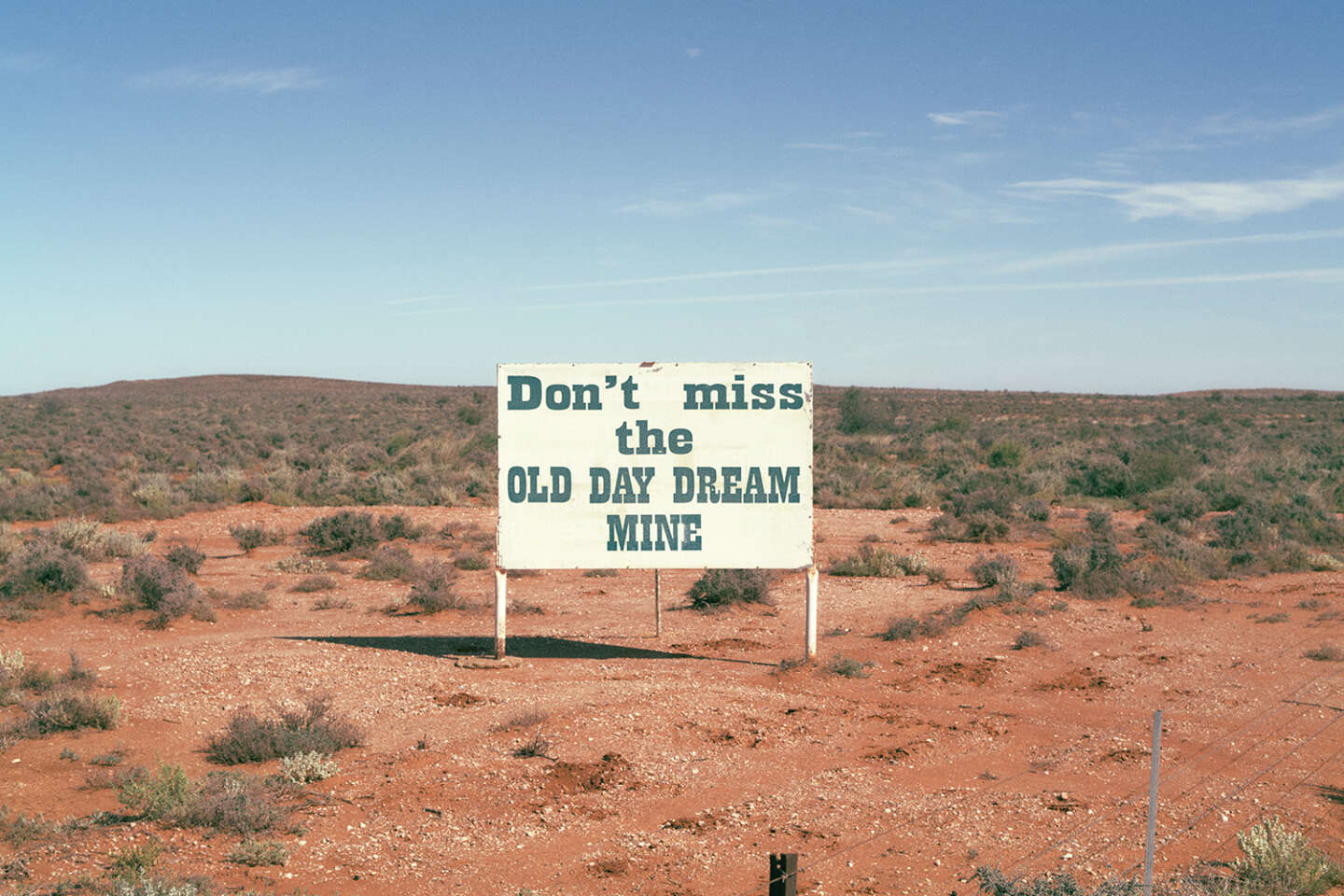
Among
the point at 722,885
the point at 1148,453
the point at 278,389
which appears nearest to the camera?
the point at 722,885

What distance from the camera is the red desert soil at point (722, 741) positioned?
253 inches

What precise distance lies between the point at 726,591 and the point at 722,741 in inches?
260

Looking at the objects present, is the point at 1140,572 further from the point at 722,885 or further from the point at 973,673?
the point at 722,885

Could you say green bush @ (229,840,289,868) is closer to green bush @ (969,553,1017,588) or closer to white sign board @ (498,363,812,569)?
white sign board @ (498,363,812,569)

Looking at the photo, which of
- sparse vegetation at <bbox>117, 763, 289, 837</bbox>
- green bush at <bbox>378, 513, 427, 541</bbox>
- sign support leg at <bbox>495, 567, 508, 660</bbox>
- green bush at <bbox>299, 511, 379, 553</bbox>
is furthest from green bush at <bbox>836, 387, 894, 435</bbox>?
sparse vegetation at <bbox>117, 763, 289, 837</bbox>

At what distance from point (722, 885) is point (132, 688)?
24.3ft

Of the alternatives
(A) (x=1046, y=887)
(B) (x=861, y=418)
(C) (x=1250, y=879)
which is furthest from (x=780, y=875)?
(B) (x=861, y=418)

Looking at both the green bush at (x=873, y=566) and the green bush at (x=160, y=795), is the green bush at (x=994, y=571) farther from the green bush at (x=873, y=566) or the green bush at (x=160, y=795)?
the green bush at (x=160, y=795)

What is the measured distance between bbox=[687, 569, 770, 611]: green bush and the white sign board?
3.80 m

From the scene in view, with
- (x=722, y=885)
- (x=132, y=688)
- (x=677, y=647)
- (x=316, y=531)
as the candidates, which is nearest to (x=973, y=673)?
(x=677, y=647)

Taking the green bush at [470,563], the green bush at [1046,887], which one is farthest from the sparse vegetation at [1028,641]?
the green bush at [470,563]

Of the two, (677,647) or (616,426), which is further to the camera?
(677,647)

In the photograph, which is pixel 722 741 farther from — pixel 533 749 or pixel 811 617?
pixel 811 617

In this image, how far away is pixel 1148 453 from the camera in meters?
30.8
